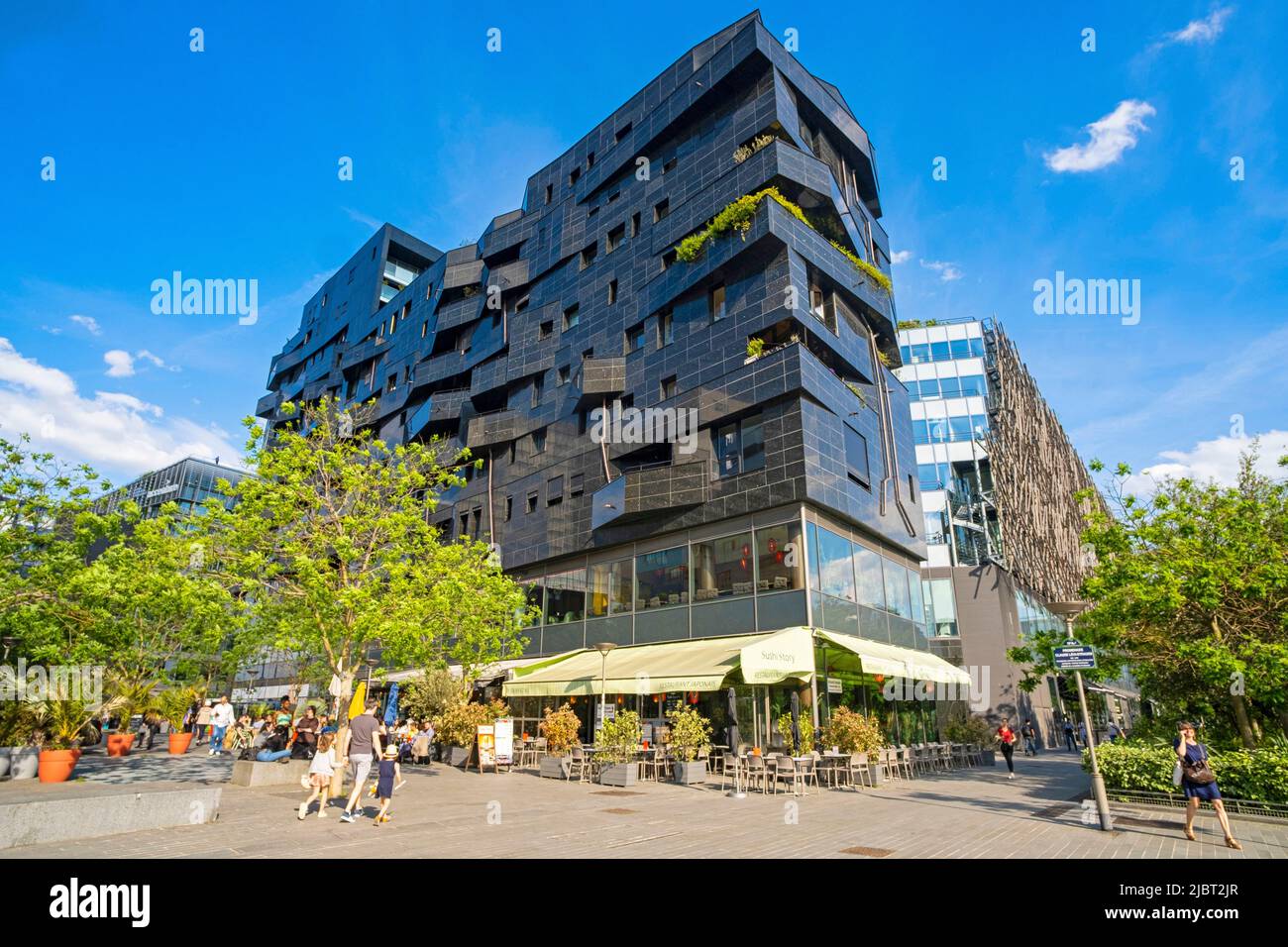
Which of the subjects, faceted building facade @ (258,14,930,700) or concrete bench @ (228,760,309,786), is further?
faceted building facade @ (258,14,930,700)

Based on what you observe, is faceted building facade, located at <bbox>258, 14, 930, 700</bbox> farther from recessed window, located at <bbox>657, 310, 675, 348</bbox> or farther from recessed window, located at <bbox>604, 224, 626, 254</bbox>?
recessed window, located at <bbox>604, 224, 626, 254</bbox>

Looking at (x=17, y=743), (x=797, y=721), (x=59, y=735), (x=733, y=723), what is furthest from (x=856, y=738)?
(x=17, y=743)

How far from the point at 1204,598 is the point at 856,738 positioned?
8886 millimetres

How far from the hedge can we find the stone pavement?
21.6 inches

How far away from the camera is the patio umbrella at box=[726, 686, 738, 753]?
1972 cm

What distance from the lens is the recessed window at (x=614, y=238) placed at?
108 ft

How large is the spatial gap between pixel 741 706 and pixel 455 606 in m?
9.84

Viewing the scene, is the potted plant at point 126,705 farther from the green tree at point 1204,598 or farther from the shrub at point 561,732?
the green tree at point 1204,598

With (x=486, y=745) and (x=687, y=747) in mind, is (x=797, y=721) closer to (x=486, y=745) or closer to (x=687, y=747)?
(x=687, y=747)

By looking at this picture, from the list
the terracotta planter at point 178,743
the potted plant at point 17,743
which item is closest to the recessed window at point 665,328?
the potted plant at point 17,743

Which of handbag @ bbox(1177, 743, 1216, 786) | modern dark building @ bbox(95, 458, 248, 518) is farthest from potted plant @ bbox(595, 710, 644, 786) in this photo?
modern dark building @ bbox(95, 458, 248, 518)
